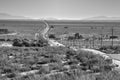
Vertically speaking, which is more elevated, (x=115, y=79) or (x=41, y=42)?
(x=115, y=79)

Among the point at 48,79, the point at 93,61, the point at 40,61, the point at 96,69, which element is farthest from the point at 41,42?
the point at 48,79

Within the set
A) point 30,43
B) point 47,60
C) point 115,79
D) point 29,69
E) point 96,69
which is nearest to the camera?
point 115,79

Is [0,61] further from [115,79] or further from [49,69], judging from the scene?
[115,79]

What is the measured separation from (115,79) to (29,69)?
660cm

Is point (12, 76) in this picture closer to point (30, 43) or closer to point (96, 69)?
point (96, 69)

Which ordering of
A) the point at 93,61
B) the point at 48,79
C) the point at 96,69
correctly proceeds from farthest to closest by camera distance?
the point at 93,61
the point at 96,69
the point at 48,79

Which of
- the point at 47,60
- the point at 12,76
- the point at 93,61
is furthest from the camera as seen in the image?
the point at 47,60

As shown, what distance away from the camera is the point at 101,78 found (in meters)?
8.55

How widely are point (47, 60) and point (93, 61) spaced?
12.9 ft

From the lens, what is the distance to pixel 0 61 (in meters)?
14.8

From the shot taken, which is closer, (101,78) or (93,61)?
(101,78)

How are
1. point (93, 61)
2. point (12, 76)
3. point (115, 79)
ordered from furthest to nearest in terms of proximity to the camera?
point (93, 61), point (12, 76), point (115, 79)

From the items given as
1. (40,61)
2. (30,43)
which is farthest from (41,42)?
(40,61)

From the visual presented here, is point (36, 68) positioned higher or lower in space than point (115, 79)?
lower
